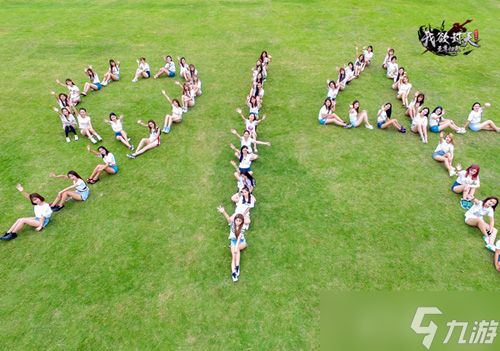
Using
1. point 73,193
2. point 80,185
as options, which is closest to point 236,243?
point 80,185

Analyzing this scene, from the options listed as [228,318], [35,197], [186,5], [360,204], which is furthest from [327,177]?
[186,5]

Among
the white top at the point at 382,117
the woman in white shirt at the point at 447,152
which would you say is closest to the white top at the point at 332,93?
the white top at the point at 382,117

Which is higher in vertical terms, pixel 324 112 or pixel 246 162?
pixel 324 112

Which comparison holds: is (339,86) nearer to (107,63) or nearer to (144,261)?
(144,261)

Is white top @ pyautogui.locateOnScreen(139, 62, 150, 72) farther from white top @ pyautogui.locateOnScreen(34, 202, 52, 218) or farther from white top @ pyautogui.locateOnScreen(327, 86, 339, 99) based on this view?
white top @ pyautogui.locateOnScreen(34, 202, 52, 218)

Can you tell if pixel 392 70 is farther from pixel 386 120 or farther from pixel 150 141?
pixel 150 141

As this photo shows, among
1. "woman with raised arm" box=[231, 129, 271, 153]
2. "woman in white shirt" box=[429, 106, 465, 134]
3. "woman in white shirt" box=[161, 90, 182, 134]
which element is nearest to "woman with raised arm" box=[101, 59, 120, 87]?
"woman in white shirt" box=[161, 90, 182, 134]

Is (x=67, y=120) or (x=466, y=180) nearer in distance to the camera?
(x=466, y=180)
